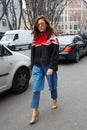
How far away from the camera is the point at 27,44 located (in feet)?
69.6

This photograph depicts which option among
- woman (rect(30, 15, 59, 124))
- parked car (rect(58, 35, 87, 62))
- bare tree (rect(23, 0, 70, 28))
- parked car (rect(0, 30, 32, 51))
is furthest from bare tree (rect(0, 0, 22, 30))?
woman (rect(30, 15, 59, 124))

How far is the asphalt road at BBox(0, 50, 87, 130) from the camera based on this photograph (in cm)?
396

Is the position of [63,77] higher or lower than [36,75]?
lower

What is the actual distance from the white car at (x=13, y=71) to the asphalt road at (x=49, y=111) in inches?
9.9

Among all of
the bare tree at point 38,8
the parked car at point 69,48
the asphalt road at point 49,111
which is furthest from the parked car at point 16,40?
the asphalt road at point 49,111

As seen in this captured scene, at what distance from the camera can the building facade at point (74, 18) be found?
101 m

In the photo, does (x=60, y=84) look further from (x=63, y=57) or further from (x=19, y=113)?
(x=63, y=57)

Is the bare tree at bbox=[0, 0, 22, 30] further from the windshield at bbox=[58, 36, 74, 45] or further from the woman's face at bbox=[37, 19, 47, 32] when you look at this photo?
the woman's face at bbox=[37, 19, 47, 32]

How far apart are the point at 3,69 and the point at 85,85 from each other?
260cm

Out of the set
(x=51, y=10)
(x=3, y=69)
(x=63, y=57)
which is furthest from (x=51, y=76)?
(x=51, y=10)

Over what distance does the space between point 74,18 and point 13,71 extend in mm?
107824

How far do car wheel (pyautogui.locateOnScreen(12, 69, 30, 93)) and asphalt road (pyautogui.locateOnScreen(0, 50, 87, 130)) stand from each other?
5.9 inches

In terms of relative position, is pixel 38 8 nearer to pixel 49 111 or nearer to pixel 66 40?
pixel 66 40

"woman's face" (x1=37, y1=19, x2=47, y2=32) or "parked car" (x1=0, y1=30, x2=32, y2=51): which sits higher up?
"woman's face" (x1=37, y1=19, x2=47, y2=32)
